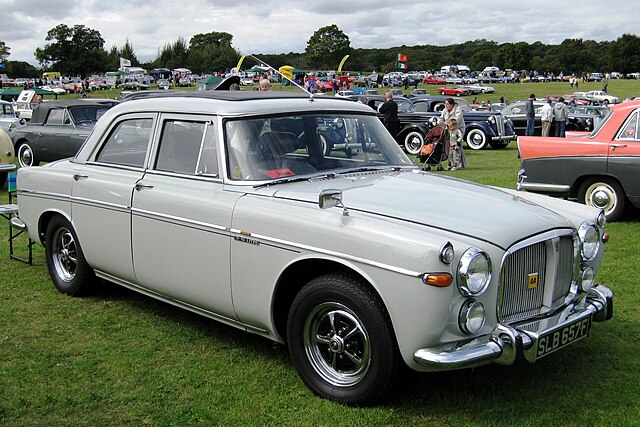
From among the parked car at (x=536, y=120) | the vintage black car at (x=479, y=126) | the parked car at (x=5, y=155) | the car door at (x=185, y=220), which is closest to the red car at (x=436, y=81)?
the parked car at (x=536, y=120)

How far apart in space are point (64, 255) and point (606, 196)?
699 centimetres

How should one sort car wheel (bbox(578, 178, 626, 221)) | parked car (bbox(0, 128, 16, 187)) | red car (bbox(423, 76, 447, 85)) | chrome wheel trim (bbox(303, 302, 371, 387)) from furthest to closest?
red car (bbox(423, 76, 447, 85)), parked car (bbox(0, 128, 16, 187)), car wheel (bbox(578, 178, 626, 221)), chrome wheel trim (bbox(303, 302, 371, 387))

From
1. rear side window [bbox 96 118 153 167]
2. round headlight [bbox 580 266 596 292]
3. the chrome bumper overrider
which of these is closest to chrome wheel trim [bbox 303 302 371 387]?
the chrome bumper overrider

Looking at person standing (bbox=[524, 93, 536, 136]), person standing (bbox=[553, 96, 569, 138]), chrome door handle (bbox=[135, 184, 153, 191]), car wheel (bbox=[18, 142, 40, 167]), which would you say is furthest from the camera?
person standing (bbox=[524, 93, 536, 136])

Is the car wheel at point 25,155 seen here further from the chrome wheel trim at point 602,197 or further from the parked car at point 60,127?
the chrome wheel trim at point 602,197

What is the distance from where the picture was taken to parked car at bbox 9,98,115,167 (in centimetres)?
1414

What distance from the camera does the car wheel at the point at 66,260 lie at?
5914mm

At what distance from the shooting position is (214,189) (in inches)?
183

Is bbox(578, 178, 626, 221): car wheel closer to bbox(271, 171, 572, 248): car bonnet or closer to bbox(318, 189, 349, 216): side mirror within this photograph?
bbox(271, 171, 572, 248): car bonnet

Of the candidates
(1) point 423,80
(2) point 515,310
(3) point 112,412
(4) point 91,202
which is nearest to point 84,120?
(4) point 91,202

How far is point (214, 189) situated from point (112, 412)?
61.0 inches

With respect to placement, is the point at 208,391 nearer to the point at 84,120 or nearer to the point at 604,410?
the point at 604,410

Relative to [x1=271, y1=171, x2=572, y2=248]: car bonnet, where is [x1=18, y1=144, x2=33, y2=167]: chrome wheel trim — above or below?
below

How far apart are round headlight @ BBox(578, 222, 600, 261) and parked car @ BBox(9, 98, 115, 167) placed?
11486 millimetres
